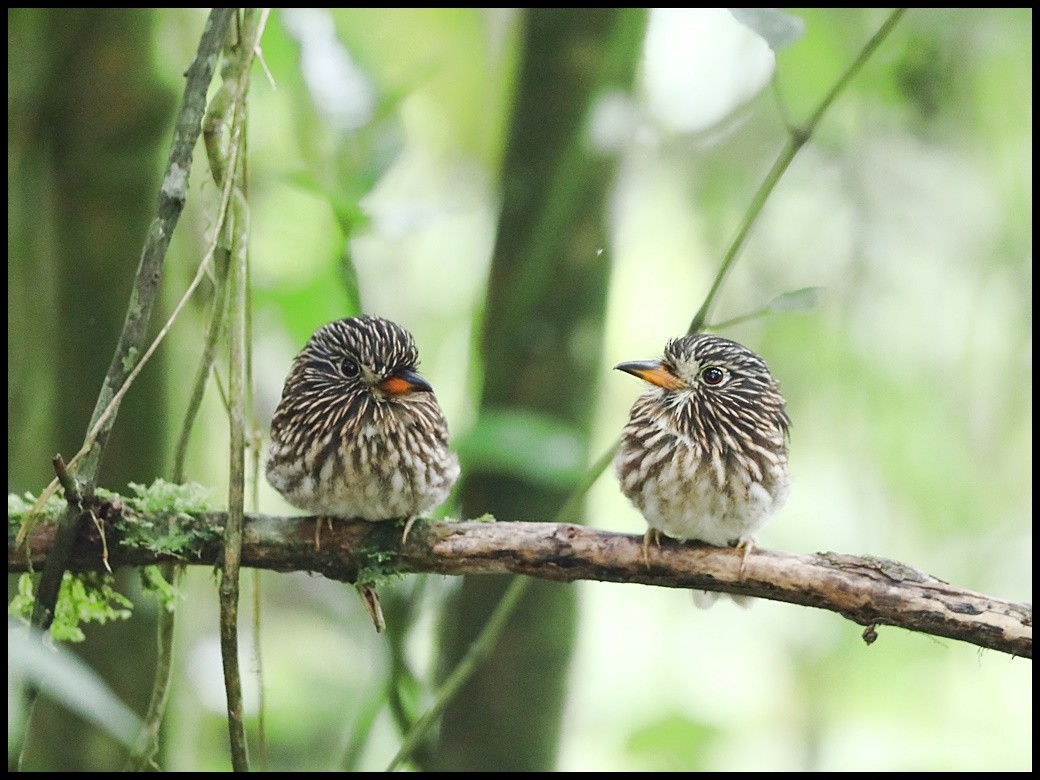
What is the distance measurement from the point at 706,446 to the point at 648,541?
1.48ft

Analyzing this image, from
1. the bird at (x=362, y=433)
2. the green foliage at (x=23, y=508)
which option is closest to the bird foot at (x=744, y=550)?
the bird at (x=362, y=433)

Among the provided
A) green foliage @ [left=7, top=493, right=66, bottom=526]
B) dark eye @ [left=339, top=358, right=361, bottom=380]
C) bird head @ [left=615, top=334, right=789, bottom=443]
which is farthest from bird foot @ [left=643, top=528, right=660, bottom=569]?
green foliage @ [left=7, top=493, right=66, bottom=526]

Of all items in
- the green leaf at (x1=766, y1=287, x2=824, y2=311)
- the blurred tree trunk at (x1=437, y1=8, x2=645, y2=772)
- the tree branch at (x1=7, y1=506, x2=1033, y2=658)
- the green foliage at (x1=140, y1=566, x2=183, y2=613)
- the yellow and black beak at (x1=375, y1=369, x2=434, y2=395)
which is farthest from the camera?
the blurred tree trunk at (x1=437, y1=8, x2=645, y2=772)

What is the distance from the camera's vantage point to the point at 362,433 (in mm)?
2871

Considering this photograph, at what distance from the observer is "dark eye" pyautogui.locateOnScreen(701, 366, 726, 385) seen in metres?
2.98

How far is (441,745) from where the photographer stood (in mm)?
4148

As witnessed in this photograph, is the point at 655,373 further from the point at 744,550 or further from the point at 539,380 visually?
the point at 539,380

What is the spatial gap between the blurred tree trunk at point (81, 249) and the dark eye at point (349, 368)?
3.70 ft

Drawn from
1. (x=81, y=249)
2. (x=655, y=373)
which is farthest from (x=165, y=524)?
(x=81, y=249)

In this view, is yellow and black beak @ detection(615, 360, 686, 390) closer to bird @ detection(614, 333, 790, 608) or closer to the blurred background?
bird @ detection(614, 333, 790, 608)

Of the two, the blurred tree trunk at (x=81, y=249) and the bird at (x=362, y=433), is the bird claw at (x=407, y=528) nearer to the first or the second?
the bird at (x=362, y=433)

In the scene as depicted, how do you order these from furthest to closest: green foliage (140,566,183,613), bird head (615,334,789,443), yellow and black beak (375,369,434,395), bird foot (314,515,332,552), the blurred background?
the blurred background, bird head (615,334,789,443), yellow and black beak (375,369,434,395), green foliage (140,566,183,613), bird foot (314,515,332,552)

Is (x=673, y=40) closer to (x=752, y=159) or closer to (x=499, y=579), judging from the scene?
(x=752, y=159)

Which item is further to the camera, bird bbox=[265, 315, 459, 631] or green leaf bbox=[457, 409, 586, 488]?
green leaf bbox=[457, 409, 586, 488]
